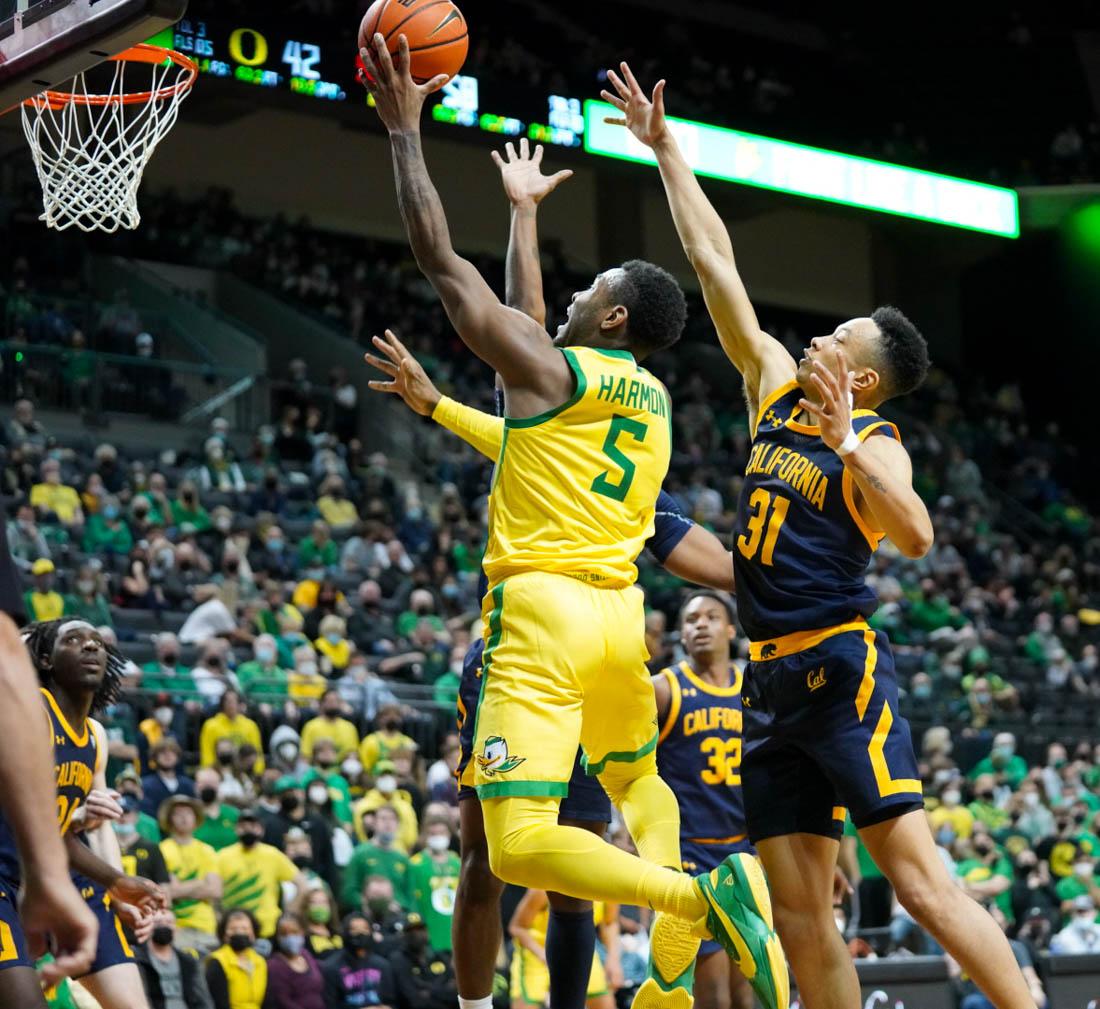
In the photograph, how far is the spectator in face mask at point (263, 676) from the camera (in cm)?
1382

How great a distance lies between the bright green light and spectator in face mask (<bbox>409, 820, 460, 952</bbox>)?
1082cm

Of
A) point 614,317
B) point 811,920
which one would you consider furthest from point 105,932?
point 614,317

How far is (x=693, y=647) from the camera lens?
7879 mm

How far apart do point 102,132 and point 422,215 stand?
11.7 ft

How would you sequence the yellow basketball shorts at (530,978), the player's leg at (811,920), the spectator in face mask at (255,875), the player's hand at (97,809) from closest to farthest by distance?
the player's leg at (811,920) < the player's hand at (97,809) < the yellow basketball shorts at (530,978) < the spectator in face mask at (255,875)

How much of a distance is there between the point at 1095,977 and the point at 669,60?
18.6m

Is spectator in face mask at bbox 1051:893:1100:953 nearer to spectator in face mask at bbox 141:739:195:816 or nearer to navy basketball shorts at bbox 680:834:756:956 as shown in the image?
spectator in face mask at bbox 141:739:195:816

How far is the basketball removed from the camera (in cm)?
593

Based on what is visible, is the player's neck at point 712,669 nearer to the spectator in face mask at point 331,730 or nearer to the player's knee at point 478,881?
the player's knee at point 478,881

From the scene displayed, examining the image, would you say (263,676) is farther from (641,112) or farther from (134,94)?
(641,112)

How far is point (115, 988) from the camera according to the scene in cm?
641

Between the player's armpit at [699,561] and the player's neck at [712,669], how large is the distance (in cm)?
152

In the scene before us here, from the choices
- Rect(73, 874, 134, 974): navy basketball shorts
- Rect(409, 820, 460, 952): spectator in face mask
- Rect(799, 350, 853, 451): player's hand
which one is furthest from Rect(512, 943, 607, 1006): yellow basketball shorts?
Result: Rect(799, 350, 853, 451): player's hand

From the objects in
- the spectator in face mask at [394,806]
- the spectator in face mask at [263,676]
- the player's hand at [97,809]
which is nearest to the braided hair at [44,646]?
the player's hand at [97,809]
